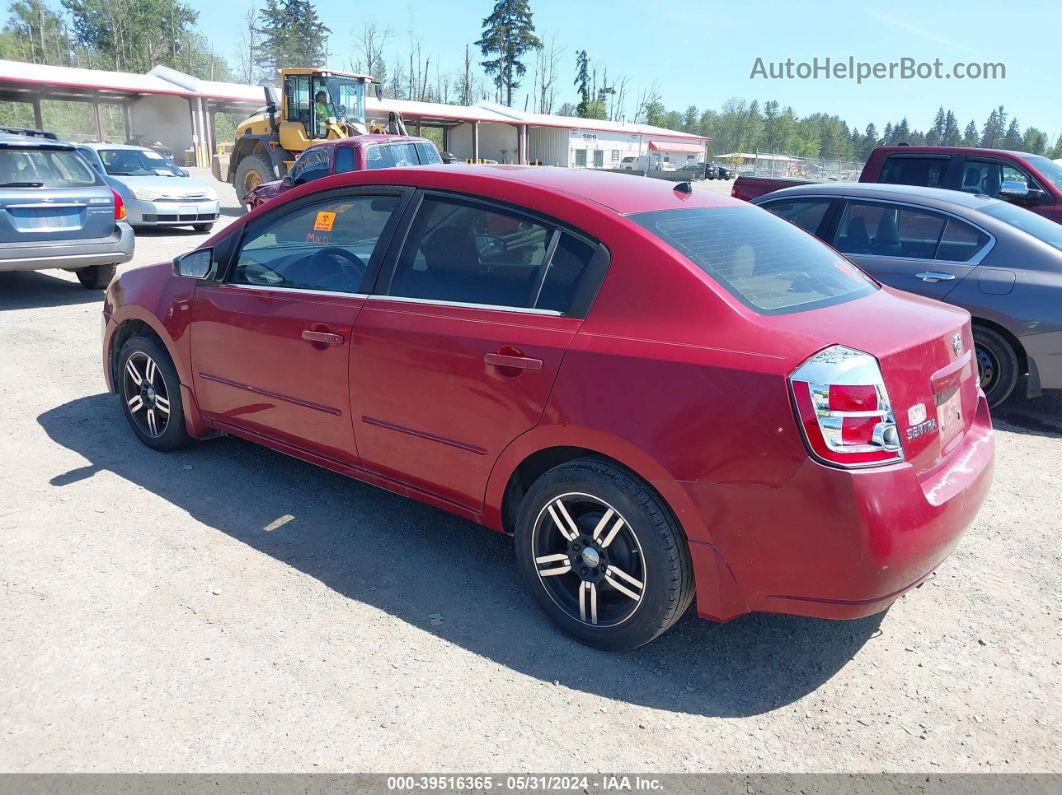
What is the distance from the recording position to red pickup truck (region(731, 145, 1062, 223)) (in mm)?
9516

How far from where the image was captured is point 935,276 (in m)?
5.91

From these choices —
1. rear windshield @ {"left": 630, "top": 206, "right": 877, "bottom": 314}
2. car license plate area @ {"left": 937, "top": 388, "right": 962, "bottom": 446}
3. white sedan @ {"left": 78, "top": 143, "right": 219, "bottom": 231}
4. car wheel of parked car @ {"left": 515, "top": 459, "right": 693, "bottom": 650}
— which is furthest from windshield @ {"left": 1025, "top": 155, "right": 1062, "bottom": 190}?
white sedan @ {"left": 78, "top": 143, "right": 219, "bottom": 231}

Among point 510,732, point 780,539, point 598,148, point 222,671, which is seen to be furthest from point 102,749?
point 598,148

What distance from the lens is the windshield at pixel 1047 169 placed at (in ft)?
31.6

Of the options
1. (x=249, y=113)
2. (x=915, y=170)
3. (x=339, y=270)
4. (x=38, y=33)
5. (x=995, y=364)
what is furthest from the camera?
(x=38, y=33)

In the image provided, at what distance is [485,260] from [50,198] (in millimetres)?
7478

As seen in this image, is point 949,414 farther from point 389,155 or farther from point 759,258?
point 389,155

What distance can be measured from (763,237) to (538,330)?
1111mm

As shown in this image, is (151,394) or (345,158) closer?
(151,394)

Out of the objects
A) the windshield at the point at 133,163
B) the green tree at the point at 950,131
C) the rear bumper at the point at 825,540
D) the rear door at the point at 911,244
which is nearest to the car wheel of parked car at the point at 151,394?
the rear bumper at the point at 825,540

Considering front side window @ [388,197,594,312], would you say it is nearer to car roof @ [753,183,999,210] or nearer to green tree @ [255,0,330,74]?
car roof @ [753,183,999,210]

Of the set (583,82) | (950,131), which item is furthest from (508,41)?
(950,131)

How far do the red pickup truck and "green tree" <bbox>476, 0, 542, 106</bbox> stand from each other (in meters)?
88.7

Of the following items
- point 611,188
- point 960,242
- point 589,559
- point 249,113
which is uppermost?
point 249,113
